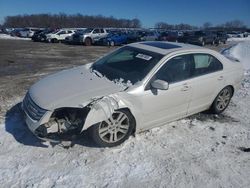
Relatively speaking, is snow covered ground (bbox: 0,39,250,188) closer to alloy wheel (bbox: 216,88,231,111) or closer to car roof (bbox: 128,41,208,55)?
alloy wheel (bbox: 216,88,231,111)

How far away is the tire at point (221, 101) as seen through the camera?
19.7ft

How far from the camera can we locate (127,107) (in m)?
4.48

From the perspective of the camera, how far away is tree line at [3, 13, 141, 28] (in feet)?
327

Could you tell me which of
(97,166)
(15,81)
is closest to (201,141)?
(97,166)

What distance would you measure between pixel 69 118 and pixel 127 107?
915 mm

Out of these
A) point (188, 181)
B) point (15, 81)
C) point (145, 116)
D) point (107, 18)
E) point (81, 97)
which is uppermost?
point (81, 97)

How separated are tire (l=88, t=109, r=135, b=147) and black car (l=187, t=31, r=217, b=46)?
25.8 m

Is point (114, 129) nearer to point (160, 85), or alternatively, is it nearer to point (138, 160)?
point (138, 160)

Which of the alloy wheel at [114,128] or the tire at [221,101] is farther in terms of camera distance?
the tire at [221,101]

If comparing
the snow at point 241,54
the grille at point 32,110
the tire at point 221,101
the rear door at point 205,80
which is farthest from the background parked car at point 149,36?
the grille at point 32,110

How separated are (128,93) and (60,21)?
103335mm

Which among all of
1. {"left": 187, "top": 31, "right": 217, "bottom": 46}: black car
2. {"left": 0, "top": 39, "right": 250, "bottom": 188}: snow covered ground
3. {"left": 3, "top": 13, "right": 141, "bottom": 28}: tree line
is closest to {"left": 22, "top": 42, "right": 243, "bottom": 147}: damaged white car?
{"left": 0, "top": 39, "right": 250, "bottom": 188}: snow covered ground

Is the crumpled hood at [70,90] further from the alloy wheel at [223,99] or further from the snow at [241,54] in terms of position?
the snow at [241,54]

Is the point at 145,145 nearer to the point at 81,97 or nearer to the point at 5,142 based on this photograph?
the point at 81,97
